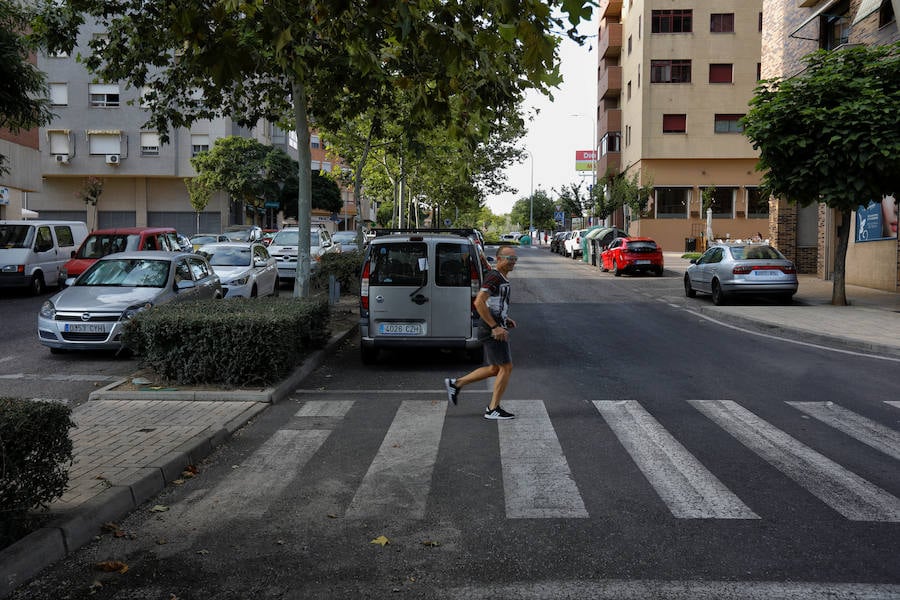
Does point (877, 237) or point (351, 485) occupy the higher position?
point (877, 237)

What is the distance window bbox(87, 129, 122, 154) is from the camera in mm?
52719

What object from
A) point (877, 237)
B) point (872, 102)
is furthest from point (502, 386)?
point (877, 237)

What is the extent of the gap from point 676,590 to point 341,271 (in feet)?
52.1

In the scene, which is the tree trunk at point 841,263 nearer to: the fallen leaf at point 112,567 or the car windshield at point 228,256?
the car windshield at point 228,256

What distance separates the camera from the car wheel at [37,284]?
20953 mm

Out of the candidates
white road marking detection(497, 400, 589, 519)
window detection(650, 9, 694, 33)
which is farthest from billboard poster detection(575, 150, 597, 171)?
white road marking detection(497, 400, 589, 519)

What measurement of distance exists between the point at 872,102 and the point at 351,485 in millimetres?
14844

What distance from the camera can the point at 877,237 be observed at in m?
22.7

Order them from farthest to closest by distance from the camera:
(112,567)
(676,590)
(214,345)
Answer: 1. (214,345)
2. (112,567)
3. (676,590)

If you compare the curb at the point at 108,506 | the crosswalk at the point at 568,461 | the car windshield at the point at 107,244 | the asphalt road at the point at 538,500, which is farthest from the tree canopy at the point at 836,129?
the car windshield at the point at 107,244

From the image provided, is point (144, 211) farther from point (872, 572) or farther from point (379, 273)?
point (872, 572)

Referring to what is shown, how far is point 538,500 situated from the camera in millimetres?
5230

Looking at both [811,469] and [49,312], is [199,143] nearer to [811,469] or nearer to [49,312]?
[49,312]

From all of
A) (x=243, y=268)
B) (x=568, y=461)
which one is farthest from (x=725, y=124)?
(x=568, y=461)
